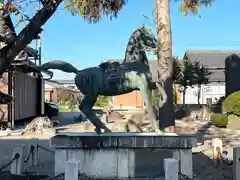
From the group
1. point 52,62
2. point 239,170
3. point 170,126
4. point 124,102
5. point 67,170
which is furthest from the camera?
point 124,102

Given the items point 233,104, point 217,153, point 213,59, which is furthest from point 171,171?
point 213,59

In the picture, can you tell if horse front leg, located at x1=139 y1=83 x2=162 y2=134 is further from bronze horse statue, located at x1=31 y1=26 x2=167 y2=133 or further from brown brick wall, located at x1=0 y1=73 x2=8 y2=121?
brown brick wall, located at x1=0 y1=73 x2=8 y2=121

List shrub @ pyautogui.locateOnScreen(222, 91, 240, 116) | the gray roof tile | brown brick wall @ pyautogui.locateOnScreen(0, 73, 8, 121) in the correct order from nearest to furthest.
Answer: brown brick wall @ pyautogui.locateOnScreen(0, 73, 8, 121)
shrub @ pyautogui.locateOnScreen(222, 91, 240, 116)
the gray roof tile

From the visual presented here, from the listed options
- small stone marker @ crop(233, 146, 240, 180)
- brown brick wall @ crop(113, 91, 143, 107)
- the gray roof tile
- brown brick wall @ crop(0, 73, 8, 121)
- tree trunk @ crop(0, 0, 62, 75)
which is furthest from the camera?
brown brick wall @ crop(113, 91, 143, 107)

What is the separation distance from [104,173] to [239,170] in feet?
8.22

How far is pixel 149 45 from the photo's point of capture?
8109mm

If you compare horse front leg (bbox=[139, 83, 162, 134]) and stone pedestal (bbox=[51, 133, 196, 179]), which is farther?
horse front leg (bbox=[139, 83, 162, 134])

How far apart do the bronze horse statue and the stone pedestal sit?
53 cm

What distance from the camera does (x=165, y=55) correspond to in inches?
504

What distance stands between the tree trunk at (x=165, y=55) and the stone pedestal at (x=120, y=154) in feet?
15.8

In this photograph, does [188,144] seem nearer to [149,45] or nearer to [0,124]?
[149,45]

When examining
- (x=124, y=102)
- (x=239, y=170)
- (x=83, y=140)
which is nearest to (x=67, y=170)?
(x=83, y=140)

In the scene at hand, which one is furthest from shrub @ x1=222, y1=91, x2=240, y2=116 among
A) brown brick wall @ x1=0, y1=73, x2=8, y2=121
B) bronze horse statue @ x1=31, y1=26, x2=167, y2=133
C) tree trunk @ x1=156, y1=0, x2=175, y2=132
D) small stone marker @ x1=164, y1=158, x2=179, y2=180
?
small stone marker @ x1=164, y1=158, x2=179, y2=180

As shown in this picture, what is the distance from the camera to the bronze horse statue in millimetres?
7938
